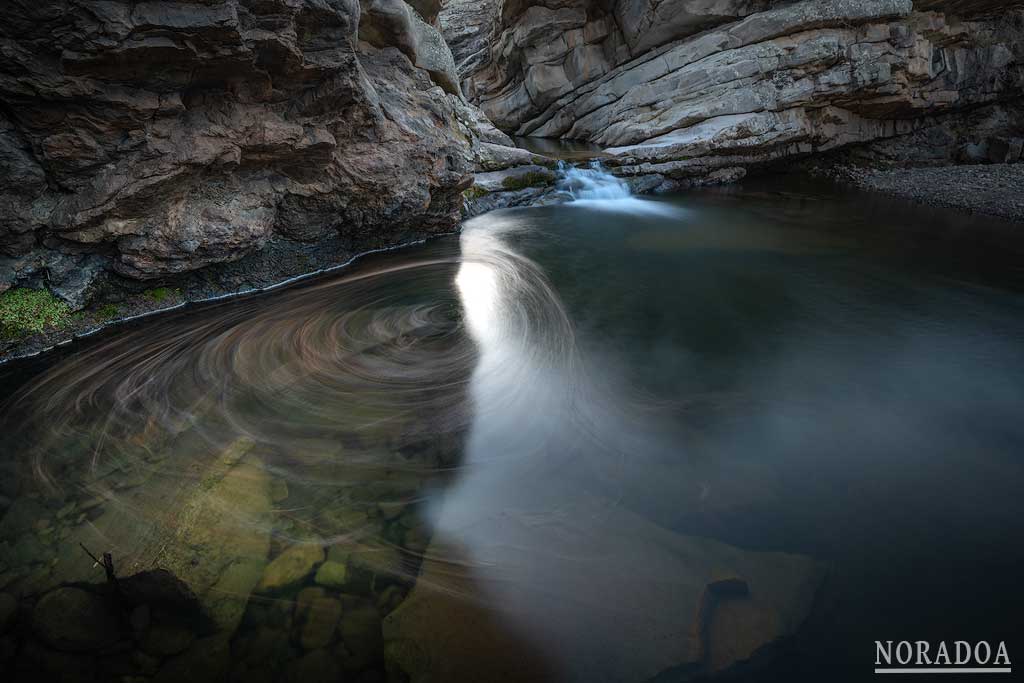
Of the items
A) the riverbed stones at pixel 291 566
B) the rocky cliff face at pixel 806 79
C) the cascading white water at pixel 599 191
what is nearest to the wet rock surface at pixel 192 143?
the riverbed stones at pixel 291 566

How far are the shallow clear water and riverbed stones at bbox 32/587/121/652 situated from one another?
12 centimetres

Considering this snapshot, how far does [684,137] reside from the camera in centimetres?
1636

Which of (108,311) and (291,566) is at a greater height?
(108,311)

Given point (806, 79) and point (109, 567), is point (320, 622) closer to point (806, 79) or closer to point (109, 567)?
point (109, 567)

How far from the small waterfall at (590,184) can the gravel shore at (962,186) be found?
27.7 ft

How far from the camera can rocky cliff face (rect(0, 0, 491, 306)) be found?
13.6ft

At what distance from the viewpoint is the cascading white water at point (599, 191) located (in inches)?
515

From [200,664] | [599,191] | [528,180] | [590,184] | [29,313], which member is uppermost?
[528,180]

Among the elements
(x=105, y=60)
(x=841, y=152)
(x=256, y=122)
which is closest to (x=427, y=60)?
(x=256, y=122)

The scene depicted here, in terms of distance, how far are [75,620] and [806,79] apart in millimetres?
21277

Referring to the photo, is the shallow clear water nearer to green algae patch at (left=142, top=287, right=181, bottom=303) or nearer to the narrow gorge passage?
the narrow gorge passage

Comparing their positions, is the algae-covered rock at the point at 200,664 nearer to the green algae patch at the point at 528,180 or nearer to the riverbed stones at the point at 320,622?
the riverbed stones at the point at 320,622

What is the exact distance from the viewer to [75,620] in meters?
2.11

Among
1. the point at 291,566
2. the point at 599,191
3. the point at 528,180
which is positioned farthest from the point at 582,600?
the point at 599,191
